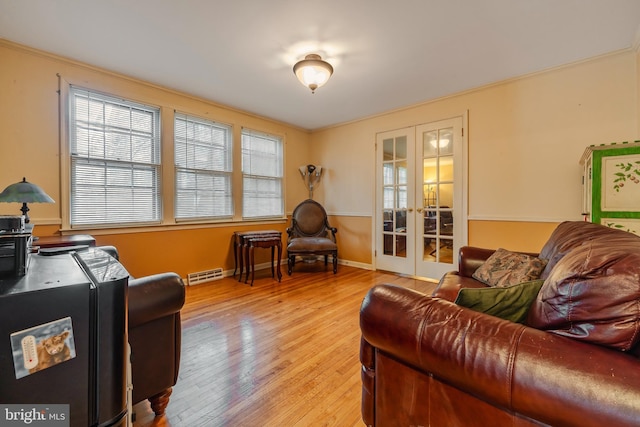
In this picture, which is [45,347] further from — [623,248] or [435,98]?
[435,98]

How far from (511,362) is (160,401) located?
1539 mm

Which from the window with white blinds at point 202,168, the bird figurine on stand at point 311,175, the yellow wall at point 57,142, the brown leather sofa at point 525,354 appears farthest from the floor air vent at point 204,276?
the brown leather sofa at point 525,354

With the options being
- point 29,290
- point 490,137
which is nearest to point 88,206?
point 29,290

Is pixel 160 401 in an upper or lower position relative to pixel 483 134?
lower

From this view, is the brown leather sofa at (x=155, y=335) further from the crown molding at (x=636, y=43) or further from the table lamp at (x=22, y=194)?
the crown molding at (x=636, y=43)

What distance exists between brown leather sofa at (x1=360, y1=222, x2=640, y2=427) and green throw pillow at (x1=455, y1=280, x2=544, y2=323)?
5 centimetres

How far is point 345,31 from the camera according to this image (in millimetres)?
2203

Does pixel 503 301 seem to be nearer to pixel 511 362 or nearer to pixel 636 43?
pixel 511 362

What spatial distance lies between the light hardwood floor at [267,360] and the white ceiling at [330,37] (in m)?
2.48

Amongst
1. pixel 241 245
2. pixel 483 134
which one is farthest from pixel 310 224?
pixel 483 134

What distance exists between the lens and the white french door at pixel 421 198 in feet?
11.4

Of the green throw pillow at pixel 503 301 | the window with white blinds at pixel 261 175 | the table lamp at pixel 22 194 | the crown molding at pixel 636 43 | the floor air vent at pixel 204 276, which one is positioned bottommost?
the floor air vent at pixel 204 276

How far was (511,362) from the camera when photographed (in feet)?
2.36

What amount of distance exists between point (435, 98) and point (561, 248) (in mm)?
2695
